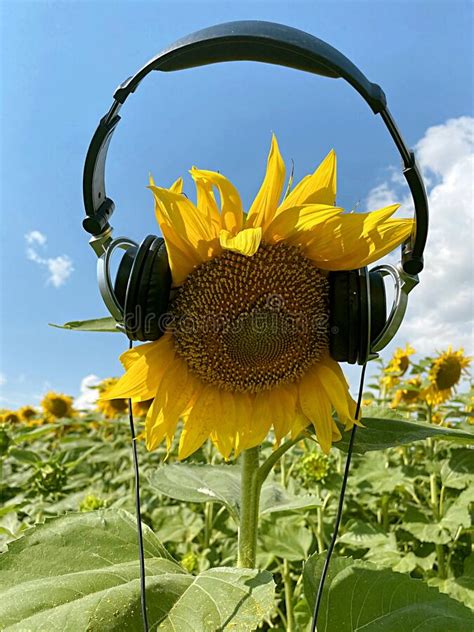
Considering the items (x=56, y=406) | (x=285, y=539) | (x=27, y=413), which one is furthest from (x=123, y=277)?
(x=27, y=413)

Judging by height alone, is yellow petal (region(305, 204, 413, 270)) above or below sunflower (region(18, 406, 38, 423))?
above

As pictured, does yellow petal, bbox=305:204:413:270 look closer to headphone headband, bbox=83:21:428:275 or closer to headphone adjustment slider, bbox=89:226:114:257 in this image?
headphone headband, bbox=83:21:428:275

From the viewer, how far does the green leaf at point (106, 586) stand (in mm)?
849

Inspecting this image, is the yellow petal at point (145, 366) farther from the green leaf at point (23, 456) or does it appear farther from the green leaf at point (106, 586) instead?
the green leaf at point (23, 456)

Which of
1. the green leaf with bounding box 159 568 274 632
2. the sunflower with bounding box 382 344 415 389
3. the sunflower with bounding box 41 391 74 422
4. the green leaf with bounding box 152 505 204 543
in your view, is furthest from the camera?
the sunflower with bounding box 41 391 74 422

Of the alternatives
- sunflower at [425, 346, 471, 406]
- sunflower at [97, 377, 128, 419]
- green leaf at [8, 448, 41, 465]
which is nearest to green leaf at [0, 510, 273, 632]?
green leaf at [8, 448, 41, 465]

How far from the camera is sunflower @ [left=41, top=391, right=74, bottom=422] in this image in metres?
5.08

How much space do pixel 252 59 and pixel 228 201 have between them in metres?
0.27

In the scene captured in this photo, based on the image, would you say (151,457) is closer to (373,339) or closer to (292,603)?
(292,603)

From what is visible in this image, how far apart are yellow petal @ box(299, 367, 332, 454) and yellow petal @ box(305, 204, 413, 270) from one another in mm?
263

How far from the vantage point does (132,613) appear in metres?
0.87

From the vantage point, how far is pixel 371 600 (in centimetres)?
108

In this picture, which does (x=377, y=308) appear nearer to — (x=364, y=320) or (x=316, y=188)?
(x=364, y=320)

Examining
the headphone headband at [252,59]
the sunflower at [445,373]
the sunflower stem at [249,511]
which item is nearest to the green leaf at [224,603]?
the sunflower stem at [249,511]
